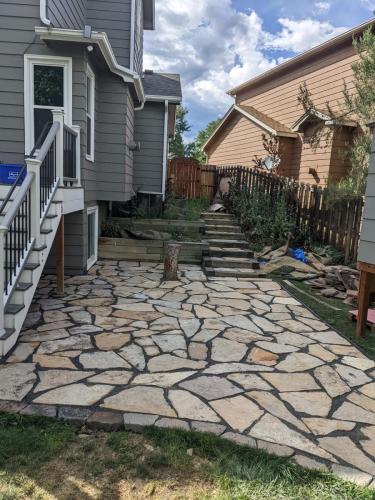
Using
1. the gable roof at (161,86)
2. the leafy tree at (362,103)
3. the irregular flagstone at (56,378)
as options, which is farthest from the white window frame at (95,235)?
the leafy tree at (362,103)

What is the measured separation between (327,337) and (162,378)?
2.09 meters

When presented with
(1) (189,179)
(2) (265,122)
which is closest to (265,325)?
(1) (189,179)

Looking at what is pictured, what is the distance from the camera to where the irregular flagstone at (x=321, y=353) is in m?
3.66

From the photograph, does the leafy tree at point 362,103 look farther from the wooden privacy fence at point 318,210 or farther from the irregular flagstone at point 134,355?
the irregular flagstone at point 134,355

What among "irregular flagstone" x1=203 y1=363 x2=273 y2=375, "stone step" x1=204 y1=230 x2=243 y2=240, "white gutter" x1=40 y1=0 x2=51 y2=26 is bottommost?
"irregular flagstone" x1=203 y1=363 x2=273 y2=375

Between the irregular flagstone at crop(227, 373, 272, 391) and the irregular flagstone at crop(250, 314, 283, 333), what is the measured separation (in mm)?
1178

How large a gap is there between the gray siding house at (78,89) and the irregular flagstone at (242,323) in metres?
2.61

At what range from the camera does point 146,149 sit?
9.55m

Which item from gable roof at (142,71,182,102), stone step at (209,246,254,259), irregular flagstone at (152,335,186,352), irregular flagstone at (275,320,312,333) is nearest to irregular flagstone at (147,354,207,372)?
irregular flagstone at (152,335,186,352)

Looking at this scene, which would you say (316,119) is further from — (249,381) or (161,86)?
(249,381)

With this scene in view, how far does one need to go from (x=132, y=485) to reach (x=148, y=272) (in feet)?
16.2

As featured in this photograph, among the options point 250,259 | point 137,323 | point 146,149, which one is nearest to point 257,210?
point 250,259

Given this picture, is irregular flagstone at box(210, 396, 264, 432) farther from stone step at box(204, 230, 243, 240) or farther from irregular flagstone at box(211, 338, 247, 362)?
stone step at box(204, 230, 243, 240)

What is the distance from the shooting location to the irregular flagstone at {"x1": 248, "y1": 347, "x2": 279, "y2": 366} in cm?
352
